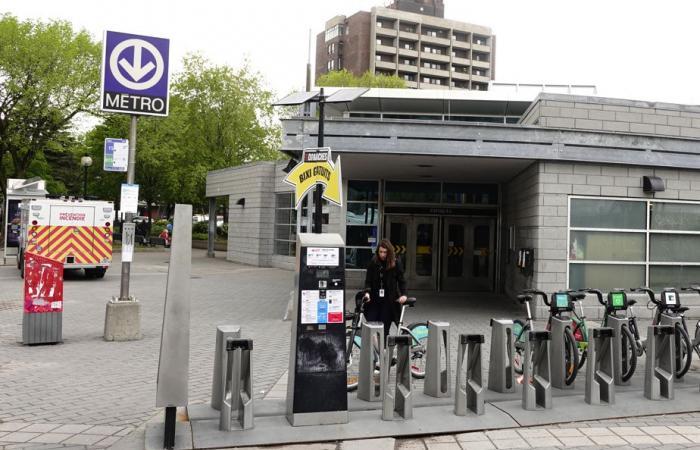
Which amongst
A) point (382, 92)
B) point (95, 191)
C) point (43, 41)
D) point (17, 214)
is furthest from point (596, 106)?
point (95, 191)

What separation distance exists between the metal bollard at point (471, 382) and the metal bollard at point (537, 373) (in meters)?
A: 0.49

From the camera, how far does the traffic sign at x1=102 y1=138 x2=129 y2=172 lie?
9328mm

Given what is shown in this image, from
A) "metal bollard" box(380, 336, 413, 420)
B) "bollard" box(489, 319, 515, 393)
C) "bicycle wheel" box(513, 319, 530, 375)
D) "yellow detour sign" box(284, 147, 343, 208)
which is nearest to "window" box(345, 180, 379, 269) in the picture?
"yellow detour sign" box(284, 147, 343, 208)

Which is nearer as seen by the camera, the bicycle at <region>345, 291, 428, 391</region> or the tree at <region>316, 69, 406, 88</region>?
the bicycle at <region>345, 291, 428, 391</region>

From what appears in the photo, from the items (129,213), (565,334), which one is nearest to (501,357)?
(565,334)

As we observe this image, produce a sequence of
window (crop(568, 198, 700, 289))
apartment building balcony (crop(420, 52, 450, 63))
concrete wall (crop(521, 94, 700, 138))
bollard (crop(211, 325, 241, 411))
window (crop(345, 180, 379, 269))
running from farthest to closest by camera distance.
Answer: apartment building balcony (crop(420, 52, 450, 63))
window (crop(345, 180, 379, 269))
window (crop(568, 198, 700, 289))
concrete wall (crop(521, 94, 700, 138))
bollard (crop(211, 325, 241, 411))

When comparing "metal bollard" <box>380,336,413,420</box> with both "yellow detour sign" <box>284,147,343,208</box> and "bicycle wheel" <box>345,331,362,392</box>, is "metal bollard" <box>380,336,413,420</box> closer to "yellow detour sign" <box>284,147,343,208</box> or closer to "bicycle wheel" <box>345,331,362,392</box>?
"bicycle wheel" <box>345,331,362,392</box>

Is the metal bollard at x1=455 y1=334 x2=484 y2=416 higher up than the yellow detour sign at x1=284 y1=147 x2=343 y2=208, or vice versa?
the yellow detour sign at x1=284 y1=147 x2=343 y2=208

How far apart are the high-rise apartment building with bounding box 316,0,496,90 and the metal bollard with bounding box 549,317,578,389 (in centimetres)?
7987

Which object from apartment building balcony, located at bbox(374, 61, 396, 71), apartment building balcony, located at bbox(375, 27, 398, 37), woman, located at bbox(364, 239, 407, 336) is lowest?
woman, located at bbox(364, 239, 407, 336)

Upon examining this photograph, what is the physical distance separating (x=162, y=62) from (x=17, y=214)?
55.9 ft

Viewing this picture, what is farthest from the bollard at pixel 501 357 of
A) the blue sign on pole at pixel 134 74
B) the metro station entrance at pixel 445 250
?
the metro station entrance at pixel 445 250

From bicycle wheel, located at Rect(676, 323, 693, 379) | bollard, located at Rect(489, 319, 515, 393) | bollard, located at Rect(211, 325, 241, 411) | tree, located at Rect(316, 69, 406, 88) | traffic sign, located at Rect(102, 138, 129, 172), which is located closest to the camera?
bollard, located at Rect(211, 325, 241, 411)

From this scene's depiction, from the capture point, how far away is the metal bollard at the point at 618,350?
6.53 m
